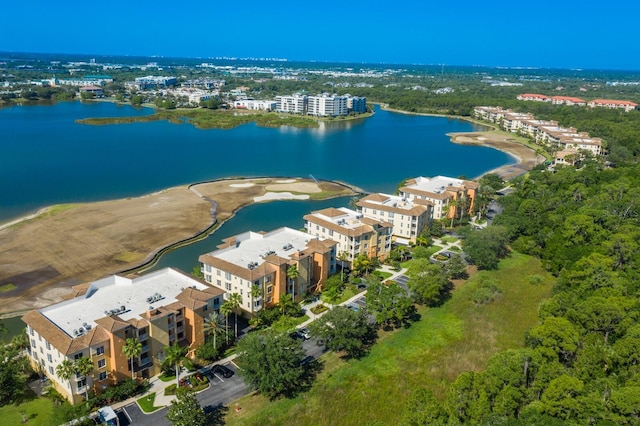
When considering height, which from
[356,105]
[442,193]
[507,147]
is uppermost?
[356,105]

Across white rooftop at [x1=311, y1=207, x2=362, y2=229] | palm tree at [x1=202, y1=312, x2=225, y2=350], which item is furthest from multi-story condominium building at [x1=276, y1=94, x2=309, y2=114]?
palm tree at [x1=202, y1=312, x2=225, y2=350]

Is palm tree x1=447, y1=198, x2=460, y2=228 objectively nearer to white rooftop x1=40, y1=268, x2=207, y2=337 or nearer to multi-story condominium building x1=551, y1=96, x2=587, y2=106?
white rooftop x1=40, y1=268, x2=207, y2=337

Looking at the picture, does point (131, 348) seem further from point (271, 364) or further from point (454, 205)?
point (454, 205)

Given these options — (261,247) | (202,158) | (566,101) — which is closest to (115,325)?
(261,247)

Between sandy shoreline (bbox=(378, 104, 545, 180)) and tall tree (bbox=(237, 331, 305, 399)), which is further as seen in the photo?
sandy shoreline (bbox=(378, 104, 545, 180))

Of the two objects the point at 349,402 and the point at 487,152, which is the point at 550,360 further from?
the point at 487,152

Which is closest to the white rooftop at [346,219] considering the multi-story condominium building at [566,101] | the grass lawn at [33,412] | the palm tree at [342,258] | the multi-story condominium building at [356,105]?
the palm tree at [342,258]

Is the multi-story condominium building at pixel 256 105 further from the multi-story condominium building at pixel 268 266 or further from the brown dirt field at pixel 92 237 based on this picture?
the multi-story condominium building at pixel 268 266
